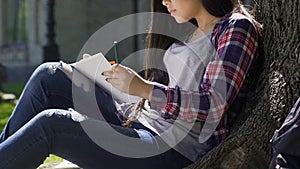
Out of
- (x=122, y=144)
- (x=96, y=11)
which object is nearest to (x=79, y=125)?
(x=122, y=144)

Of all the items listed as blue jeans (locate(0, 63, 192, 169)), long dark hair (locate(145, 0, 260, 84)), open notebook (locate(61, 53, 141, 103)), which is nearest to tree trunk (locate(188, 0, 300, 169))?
blue jeans (locate(0, 63, 192, 169))

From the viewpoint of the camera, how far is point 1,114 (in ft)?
30.2

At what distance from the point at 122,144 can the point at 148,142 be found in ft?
0.43

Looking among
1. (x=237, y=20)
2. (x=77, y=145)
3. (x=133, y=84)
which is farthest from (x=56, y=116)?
(x=237, y=20)

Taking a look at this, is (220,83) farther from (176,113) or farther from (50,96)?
(50,96)

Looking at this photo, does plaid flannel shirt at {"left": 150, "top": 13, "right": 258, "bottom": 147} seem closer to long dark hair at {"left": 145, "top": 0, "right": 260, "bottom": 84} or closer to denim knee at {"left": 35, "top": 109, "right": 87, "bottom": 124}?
denim knee at {"left": 35, "top": 109, "right": 87, "bottom": 124}

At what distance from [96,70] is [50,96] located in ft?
1.15

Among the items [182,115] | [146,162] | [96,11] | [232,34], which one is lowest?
[96,11]

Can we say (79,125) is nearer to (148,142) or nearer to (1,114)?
(148,142)

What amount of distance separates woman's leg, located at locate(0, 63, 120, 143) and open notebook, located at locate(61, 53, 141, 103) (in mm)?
39

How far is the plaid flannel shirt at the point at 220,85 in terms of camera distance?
272cm

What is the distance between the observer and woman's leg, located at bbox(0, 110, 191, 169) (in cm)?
281

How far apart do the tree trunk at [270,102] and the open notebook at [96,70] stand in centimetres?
72

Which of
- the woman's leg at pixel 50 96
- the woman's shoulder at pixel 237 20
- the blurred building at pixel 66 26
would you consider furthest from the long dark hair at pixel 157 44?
the blurred building at pixel 66 26
